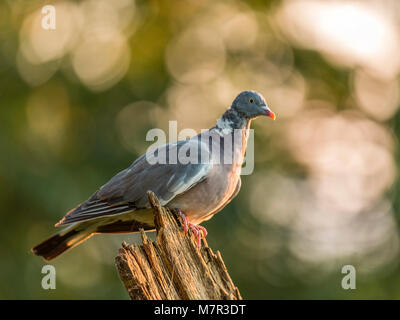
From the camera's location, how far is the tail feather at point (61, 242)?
5.18 m

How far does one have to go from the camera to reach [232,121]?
529cm

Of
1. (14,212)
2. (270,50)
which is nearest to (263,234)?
(270,50)

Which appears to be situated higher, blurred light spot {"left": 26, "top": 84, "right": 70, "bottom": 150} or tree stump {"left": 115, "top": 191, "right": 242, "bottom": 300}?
blurred light spot {"left": 26, "top": 84, "right": 70, "bottom": 150}

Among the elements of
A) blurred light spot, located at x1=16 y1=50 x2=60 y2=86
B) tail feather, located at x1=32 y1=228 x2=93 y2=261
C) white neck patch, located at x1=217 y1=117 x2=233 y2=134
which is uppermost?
blurred light spot, located at x1=16 y1=50 x2=60 y2=86

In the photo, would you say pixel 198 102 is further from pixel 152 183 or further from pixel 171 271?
pixel 171 271

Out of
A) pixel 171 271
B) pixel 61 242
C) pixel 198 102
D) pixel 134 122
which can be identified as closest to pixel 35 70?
pixel 134 122

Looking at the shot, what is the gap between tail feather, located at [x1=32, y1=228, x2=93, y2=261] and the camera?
17.0 ft

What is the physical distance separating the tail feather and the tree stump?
1.40 metres

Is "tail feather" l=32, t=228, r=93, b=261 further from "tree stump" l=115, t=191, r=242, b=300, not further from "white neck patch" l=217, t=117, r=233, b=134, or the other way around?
"tree stump" l=115, t=191, r=242, b=300

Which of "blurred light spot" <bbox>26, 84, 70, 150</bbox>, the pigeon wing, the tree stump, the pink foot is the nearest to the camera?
the tree stump

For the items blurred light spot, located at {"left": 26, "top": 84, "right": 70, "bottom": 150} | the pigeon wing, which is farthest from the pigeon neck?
blurred light spot, located at {"left": 26, "top": 84, "right": 70, "bottom": 150}

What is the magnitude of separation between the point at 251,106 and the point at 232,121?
18cm

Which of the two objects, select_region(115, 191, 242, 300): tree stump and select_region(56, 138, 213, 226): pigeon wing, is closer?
select_region(115, 191, 242, 300): tree stump

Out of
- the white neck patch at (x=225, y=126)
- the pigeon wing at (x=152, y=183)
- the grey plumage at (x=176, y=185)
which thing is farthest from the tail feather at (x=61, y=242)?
the white neck patch at (x=225, y=126)
